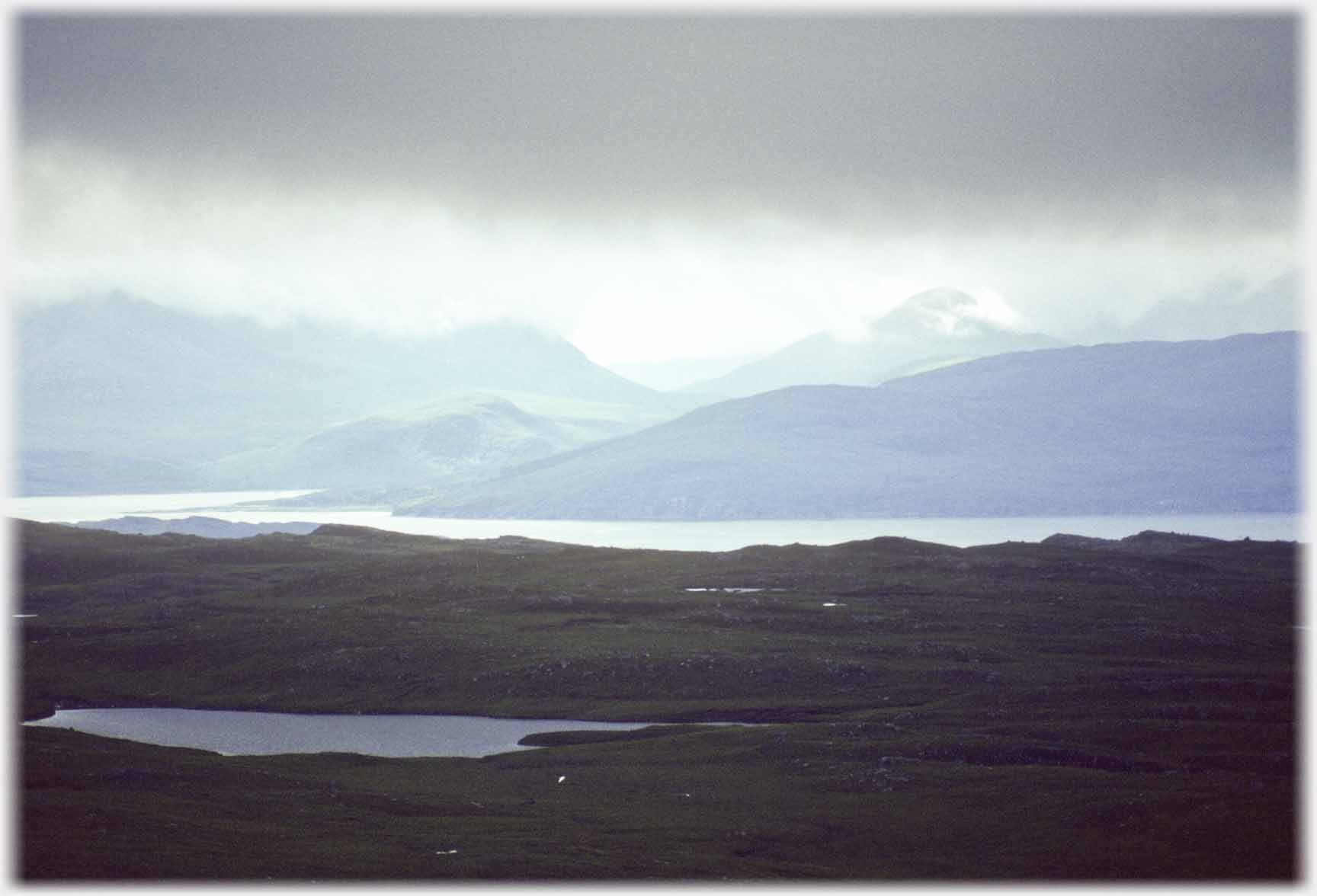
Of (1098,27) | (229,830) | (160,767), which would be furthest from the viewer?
(1098,27)

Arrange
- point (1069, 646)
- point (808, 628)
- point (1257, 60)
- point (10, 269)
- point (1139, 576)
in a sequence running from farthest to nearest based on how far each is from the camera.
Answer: point (1139, 576) → point (1257, 60) → point (808, 628) → point (1069, 646) → point (10, 269)

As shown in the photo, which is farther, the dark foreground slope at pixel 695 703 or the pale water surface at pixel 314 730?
the pale water surface at pixel 314 730

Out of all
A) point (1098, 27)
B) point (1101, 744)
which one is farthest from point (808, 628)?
point (1098, 27)

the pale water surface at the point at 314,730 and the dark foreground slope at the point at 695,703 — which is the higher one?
the dark foreground slope at the point at 695,703

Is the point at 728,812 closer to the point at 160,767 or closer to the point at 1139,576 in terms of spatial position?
the point at 160,767

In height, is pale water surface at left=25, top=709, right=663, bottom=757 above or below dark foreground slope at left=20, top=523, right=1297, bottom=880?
below
